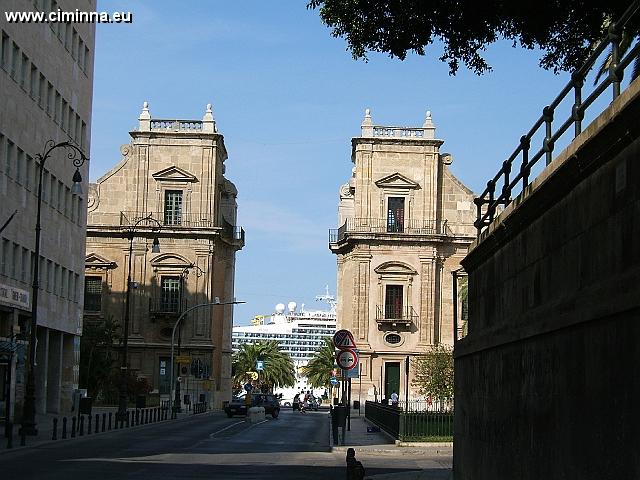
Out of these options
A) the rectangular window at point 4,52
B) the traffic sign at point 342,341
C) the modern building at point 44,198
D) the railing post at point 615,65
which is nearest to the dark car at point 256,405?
the modern building at point 44,198

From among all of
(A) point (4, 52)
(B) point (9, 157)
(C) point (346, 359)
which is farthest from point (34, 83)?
(C) point (346, 359)

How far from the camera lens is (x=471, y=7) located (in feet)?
59.4

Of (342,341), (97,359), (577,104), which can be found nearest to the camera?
(577,104)

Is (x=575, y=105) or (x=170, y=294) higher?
(x=170, y=294)

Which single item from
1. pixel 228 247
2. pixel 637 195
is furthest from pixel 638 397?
pixel 228 247

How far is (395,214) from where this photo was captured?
8875cm

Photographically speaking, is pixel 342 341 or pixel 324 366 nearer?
pixel 342 341

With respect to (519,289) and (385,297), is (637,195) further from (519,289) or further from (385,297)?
(385,297)

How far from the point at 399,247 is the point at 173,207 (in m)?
17.4

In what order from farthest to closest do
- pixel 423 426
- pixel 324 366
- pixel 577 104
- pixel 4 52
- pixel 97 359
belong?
pixel 324 366 < pixel 97 359 < pixel 4 52 < pixel 423 426 < pixel 577 104

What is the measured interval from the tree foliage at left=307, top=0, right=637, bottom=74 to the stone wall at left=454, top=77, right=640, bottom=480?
3.79 m

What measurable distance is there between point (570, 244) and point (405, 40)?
324 inches

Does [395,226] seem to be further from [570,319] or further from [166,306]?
[570,319]

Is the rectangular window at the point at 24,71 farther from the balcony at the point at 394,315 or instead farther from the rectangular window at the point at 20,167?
the balcony at the point at 394,315
